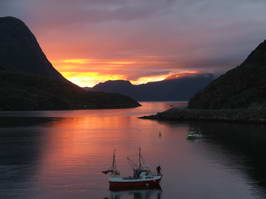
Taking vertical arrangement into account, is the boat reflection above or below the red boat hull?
below

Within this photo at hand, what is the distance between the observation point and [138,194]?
52.3m

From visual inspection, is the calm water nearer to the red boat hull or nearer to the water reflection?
the water reflection

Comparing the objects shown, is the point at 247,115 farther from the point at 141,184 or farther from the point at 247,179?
the point at 141,184

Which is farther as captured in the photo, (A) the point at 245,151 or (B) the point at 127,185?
(A) the point at 245,151

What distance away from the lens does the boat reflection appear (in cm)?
5141

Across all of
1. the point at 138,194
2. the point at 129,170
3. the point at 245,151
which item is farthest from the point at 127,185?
the point at 245,151

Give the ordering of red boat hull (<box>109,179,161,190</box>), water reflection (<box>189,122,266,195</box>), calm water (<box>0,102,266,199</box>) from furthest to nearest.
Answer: water reflection (<box>189,122,266,195</box>), calm water (<box>0,102,266,199</box>), red boat hull (<box>109,179,161,190</box>)

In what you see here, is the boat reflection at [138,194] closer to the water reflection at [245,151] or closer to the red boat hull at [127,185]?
the red boat hull at [127,185]

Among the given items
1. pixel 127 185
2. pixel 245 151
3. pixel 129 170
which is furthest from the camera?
pixel 245 151

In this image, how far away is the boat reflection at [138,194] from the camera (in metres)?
51.4

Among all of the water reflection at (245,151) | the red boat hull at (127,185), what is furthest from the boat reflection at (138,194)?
the water reflection at (245,151)

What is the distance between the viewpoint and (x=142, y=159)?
82.3m

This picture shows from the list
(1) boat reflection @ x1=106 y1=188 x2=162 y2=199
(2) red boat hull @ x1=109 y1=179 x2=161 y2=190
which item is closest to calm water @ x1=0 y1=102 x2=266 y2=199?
(1) boat reflection @ x1=106 y1=188 x2=162 y2=199

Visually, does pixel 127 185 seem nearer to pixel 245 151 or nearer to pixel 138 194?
pixel 138 194
